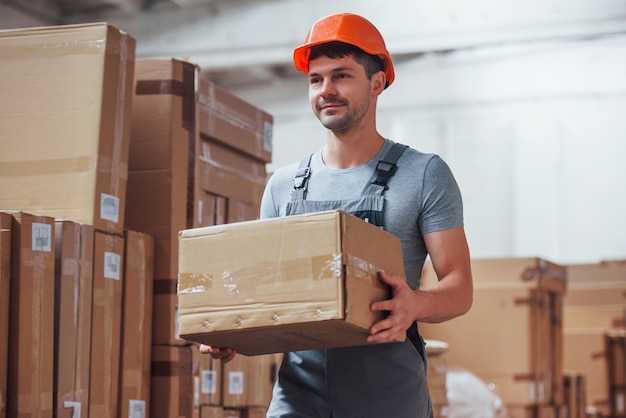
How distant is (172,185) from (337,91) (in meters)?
1.48

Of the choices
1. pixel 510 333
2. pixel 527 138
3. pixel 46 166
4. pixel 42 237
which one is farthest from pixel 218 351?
pixel 527 138

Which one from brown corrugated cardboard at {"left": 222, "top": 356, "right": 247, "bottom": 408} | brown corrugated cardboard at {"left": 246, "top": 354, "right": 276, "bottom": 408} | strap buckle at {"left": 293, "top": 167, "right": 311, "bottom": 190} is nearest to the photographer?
strap buckle at {"left": 293, "top": 167, "right": 311, "bottom": 190}

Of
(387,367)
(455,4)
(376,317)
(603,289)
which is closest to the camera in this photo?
(376,317)

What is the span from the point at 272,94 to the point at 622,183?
9.26ft

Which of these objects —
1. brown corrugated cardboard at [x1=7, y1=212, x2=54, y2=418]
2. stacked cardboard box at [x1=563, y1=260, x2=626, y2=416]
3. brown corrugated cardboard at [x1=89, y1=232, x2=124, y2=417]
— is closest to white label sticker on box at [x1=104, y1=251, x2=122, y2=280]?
brown corrugated cardboard at [x1=89, y1=232, x2=124, y2=417]

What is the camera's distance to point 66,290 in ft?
10.3

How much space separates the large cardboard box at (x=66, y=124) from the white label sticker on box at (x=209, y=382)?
911mm

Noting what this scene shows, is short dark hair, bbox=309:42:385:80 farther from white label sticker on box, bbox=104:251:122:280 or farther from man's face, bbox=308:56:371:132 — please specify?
white label sticker on box, bbox=104:251:122:280

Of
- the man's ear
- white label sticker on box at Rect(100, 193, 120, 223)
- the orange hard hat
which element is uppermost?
the orange hard hat

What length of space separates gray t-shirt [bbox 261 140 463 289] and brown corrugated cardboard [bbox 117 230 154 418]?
4.18 feet

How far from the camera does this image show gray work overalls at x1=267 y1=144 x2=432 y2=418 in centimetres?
222

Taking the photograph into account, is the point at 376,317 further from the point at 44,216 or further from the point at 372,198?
the point at 44,216

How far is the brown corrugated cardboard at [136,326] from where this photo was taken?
3467 mm

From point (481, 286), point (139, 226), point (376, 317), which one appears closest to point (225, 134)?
point (139, 226)
